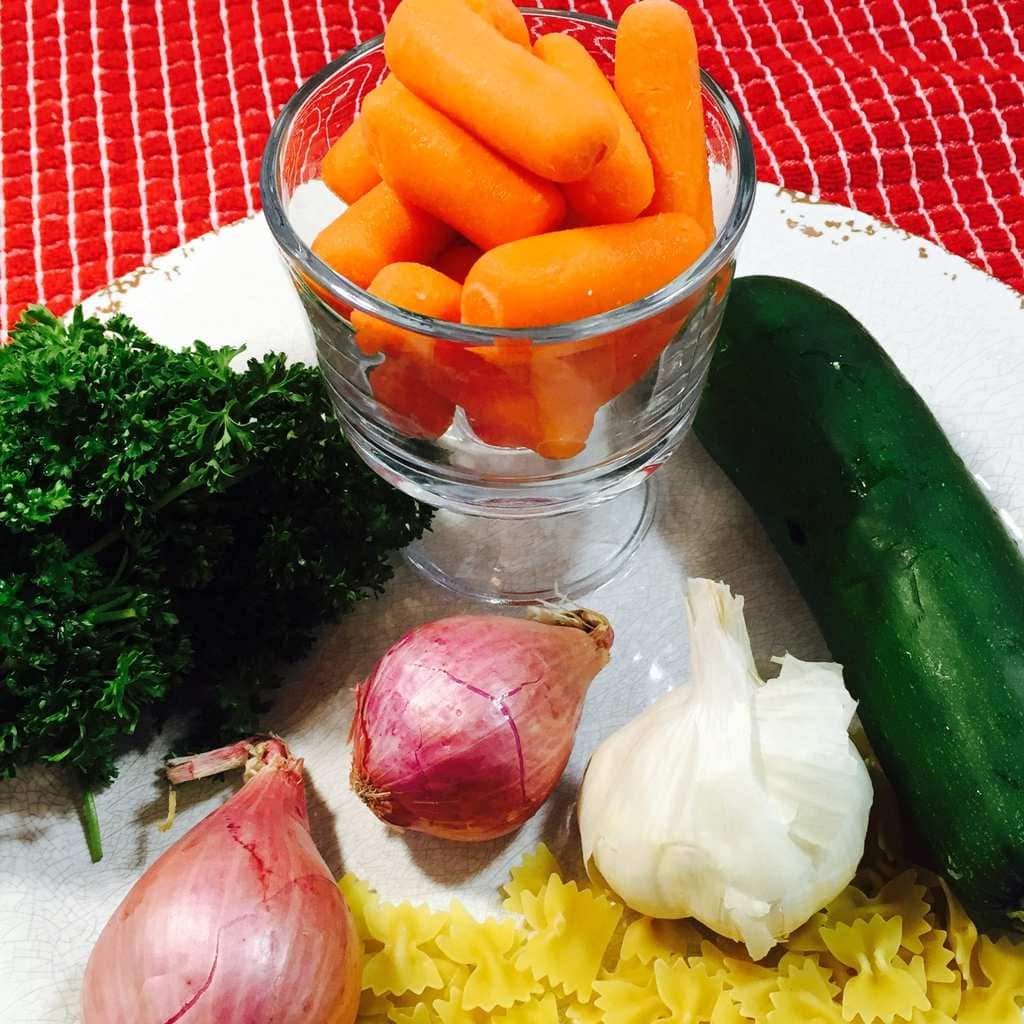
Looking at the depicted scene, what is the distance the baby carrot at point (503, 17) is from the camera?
0.97m

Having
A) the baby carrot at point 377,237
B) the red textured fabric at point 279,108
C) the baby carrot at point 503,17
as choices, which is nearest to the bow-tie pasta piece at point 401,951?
the baby carrot at point 377,237

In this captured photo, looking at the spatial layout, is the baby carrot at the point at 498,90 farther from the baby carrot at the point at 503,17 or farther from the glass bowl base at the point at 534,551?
the glass bowl base at the point at 534,551

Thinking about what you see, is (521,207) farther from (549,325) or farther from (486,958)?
(486,958)

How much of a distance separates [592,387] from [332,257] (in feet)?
0.75

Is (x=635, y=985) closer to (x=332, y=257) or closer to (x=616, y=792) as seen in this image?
(x=616, y=792)

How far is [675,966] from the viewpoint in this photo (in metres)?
0.97

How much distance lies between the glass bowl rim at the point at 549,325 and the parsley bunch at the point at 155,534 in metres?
0.17

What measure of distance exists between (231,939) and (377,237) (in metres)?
0.53

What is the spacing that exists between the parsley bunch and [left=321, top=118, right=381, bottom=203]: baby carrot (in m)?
0.16

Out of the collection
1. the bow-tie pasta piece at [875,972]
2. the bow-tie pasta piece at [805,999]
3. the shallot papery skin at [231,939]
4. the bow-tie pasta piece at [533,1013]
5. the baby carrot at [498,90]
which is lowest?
the bow-tie pasta piece at [533,1013]

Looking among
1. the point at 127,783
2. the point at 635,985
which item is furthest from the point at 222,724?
the point at 635,985

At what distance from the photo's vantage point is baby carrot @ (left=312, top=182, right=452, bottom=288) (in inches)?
38.2

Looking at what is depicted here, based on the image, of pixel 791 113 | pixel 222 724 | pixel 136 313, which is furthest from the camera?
pixel 791 113

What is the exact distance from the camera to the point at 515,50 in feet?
3.02
